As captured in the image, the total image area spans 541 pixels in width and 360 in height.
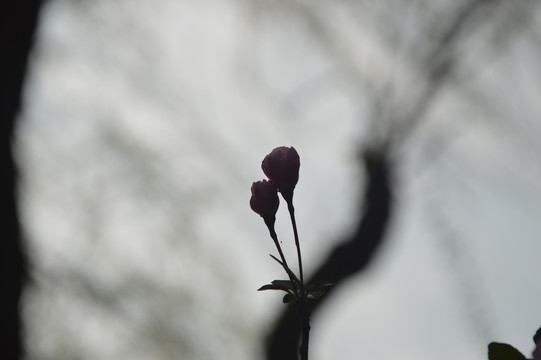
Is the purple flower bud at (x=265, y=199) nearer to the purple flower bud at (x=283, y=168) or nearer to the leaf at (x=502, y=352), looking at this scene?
the purple flower bud at (x=283, y=168)

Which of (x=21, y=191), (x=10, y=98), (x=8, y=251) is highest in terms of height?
(x=10, y=98)

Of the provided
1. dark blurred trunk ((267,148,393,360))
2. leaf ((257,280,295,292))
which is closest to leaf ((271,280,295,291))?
leaf ((257,280,295,292))

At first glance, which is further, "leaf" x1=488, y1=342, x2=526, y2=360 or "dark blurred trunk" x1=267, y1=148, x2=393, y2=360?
"dark blurred trunk" x1=267, y1=148, x2=393, y2=360

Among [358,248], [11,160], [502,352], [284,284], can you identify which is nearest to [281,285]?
[284,284]

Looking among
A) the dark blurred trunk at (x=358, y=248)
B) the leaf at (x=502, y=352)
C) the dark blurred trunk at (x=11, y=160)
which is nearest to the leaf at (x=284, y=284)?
the leaf at (x=502, y=352)

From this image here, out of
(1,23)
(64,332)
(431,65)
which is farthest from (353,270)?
(1,23)

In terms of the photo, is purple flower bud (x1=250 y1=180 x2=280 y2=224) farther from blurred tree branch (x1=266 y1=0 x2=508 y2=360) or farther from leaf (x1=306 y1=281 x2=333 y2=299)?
blurred tree branch (x1=266 y1=0 x2=508 y2=360)

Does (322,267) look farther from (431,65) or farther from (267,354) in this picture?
(431,65)

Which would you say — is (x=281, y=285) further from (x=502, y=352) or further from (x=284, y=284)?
(x=502, y=352)
